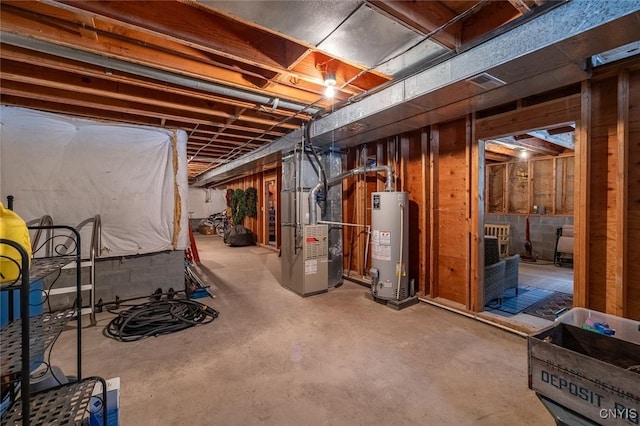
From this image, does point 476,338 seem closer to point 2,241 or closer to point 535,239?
point 2,241

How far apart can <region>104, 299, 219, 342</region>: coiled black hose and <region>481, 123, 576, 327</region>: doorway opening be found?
3366 millimetres

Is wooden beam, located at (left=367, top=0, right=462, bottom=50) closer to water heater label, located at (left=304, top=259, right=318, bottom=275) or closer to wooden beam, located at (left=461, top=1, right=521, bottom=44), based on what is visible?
wooden beam, located at (left=461, top=1, right=521, bottom=44)

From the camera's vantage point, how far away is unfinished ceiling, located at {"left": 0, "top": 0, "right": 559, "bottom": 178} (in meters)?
1.72

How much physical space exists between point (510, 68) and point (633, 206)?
1365mm

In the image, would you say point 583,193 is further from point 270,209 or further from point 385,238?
point 270,209

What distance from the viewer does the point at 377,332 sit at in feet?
8.95

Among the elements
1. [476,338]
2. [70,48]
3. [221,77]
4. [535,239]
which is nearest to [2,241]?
[70,48]

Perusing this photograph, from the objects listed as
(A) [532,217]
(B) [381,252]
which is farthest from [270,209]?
(A) [532,217]

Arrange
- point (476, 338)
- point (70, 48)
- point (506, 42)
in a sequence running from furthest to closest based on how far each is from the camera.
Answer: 1. point (476, 338)
2. point (70, 48)
3. point (506, 42)

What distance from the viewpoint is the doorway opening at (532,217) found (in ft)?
12.1

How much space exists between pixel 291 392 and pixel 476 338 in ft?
5.84

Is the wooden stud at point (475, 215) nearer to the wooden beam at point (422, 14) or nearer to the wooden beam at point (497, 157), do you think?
the wooden beam at point (422, 14)

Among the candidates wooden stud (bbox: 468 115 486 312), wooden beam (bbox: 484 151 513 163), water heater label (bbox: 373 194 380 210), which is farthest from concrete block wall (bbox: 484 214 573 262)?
water heater label (bbox: 373 194 380 210)

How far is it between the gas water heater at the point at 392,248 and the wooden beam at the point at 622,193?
5.83 feet
